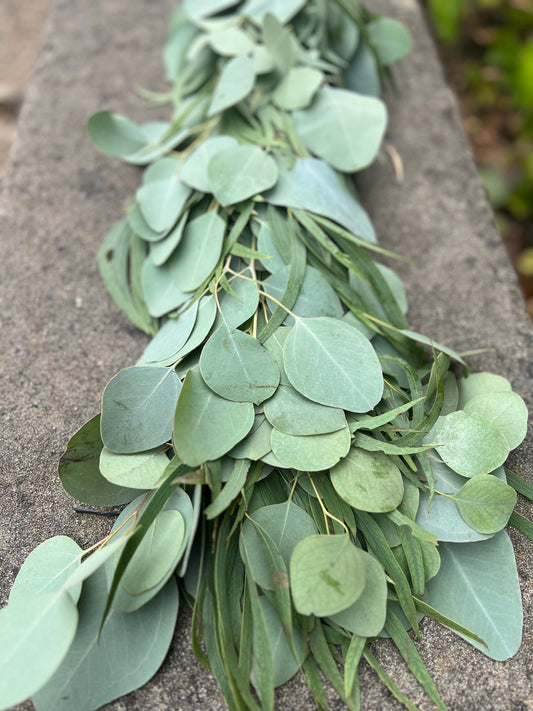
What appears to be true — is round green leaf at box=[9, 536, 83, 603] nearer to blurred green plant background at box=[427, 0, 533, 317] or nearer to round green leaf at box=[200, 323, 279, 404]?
round green leaf at box=[200, 323, 279, 404]

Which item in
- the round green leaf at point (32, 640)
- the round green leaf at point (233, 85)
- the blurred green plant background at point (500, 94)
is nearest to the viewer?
the round green leaf at point (32, 640)

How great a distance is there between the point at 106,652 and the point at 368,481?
287 mm

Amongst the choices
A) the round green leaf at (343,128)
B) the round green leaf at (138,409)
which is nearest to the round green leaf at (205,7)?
the round green leaf at (343,128)

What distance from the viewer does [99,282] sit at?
0.89 metres

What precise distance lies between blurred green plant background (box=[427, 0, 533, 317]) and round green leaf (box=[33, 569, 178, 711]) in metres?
1.35

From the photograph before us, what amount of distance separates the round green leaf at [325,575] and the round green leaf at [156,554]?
0.11 metres

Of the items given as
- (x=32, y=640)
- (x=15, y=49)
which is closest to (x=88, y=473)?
(x=32, y=640)

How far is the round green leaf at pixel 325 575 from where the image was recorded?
0.53 metres

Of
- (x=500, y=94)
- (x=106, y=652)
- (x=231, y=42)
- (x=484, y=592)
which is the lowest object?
(x=500, y=94)

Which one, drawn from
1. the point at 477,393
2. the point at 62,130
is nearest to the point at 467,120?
the point at 62,130

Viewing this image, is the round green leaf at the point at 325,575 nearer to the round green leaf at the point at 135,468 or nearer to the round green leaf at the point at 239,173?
the round green leaf at the point at 135,468

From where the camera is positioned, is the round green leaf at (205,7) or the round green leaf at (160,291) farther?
the round green leaf at (205,7)

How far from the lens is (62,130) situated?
1.09 meters

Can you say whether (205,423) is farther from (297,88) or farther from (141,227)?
(297,88)
